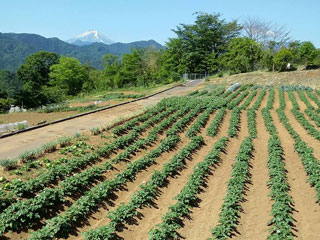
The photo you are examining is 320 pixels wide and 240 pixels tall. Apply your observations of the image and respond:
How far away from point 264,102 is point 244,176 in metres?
15.4

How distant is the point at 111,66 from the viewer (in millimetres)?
61625

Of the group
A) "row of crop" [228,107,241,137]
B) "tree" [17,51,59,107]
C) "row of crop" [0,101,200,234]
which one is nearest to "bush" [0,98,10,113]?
"tree" [17,51,59,107]

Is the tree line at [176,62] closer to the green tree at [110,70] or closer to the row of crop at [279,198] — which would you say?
the green tree at [110,70]

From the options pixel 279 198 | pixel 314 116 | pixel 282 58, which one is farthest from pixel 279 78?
pixel 279 198

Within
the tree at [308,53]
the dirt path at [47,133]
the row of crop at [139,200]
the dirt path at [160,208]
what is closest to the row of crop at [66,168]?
the row of crop at [139,200]

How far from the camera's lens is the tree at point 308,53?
1702 inches

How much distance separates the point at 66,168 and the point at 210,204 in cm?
436

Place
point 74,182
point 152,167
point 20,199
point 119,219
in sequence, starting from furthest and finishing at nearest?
1. point 152,167
2. point 74,182
3. point 20,199
4. point 119,219

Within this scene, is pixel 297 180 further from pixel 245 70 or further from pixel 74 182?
pixel 245 70

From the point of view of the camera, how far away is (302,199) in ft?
26.3

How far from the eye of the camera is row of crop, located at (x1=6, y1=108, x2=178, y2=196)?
710cm

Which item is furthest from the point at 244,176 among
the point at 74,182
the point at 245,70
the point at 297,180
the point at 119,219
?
the point at 245,70

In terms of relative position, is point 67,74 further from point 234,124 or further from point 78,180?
point 78,180

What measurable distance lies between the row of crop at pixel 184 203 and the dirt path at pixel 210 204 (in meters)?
0.18
